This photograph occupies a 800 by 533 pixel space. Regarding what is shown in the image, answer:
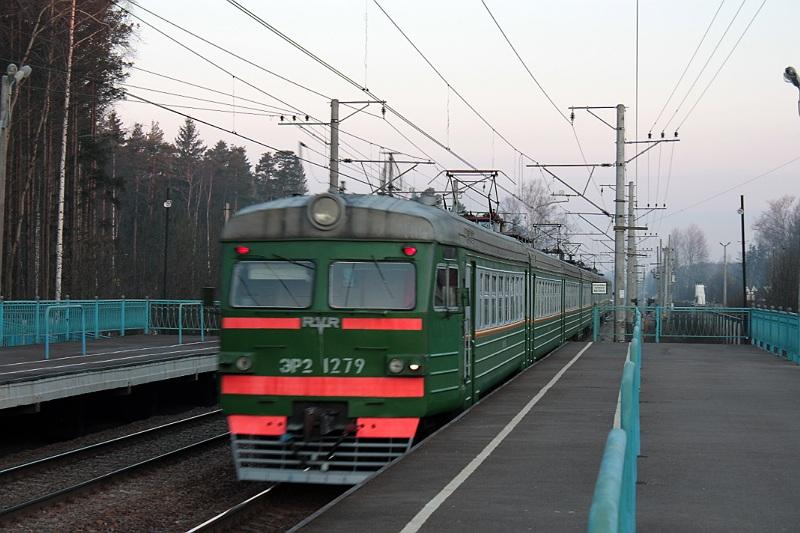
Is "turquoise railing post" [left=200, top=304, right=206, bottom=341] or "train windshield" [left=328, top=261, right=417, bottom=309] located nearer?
"train windshield" [left=328, top=261, right=417, bottom=309]

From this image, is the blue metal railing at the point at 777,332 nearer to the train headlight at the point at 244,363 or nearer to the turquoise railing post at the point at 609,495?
the train headlight at the point at 244,363

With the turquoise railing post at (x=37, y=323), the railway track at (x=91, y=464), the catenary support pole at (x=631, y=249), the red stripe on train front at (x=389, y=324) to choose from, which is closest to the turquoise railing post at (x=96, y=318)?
the turquoise railing post at (x=37, y=323)

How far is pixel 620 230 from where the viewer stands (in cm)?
3275

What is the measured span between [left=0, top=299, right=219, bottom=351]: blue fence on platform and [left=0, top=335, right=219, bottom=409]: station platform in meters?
0.39

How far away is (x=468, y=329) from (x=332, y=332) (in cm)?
259

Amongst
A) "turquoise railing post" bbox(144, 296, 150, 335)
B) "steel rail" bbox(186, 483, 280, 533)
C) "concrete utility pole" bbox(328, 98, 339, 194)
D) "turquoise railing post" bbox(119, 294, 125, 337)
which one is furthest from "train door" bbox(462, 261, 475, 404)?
"turquoise railing post" bbox(144, 296, 150, 335)

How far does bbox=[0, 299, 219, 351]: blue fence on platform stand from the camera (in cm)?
2480

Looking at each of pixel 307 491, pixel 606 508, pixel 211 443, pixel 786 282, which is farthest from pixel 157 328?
pixel 786 282

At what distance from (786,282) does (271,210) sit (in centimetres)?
5681

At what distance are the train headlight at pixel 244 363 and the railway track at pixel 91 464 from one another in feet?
7.70

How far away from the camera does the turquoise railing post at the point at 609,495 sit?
2.98 metres

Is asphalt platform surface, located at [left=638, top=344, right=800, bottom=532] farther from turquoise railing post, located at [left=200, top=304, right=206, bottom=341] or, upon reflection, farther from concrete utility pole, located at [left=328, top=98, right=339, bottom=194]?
turquoise railing post, located at [left=200, top=304, right=206, bottom=341]

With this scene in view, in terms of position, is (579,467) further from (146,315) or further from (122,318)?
(146,315)

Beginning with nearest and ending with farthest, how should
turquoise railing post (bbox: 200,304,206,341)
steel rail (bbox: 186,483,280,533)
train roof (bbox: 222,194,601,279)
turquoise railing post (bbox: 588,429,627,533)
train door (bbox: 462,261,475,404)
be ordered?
1. turquoise railing post (bbox: 588,429,627,533)
2. steel rail (bbox: 186,483,280,533)
3. train roof (bbox: 222,194,601,279)
4. train door (bbox: 462,261,475,404)
5. turquoise railing post (bbox: 200,304,206,341)
